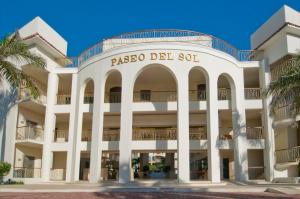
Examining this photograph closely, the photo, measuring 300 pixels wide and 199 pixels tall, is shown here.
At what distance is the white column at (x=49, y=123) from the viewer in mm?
27859

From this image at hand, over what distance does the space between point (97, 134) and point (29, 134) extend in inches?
234

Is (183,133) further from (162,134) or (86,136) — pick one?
(86,136)

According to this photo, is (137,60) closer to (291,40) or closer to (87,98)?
(87,98)

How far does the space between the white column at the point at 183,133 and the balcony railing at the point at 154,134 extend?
139 inches

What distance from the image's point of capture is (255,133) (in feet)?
91.0

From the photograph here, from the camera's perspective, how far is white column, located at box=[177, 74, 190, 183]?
77.4 ft

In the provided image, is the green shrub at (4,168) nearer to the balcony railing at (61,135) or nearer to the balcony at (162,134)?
the balcony railing at (61,135)

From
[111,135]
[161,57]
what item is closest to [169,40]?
[161,57]

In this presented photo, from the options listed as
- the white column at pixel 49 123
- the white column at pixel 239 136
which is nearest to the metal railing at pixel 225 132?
the white column at pixel 239 136

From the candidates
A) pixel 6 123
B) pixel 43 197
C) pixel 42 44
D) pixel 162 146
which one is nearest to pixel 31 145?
pixel 6 123

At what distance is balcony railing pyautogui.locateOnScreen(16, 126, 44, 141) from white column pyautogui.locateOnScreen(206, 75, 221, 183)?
43.4 ft

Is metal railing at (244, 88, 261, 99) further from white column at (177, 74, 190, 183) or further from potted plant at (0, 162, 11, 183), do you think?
potted plant at (0, 162, 11, 183)

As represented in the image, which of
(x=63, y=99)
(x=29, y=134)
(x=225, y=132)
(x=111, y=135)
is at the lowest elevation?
(x=29, y=134)

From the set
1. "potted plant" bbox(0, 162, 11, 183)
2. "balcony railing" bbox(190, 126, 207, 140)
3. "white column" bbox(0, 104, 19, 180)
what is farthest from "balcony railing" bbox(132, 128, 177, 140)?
"potted plant" bbox(0, 162, 11, 183)
